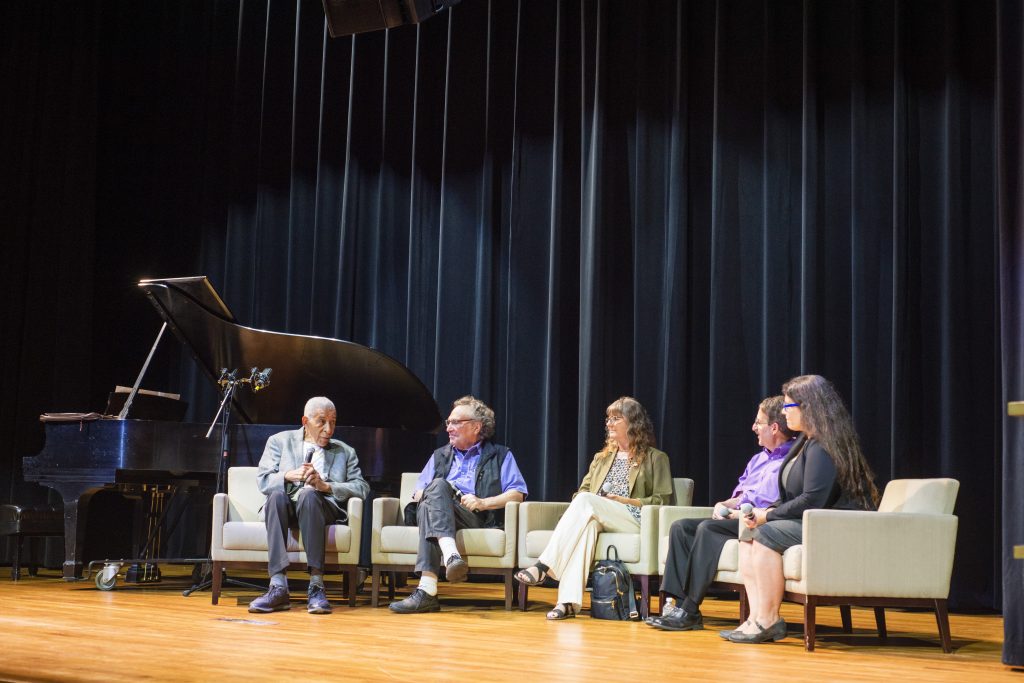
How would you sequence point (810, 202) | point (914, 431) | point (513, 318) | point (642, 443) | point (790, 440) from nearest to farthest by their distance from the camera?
point (790, 440)
point (642, 443)
point (914, 431)
point (810, 202)
point (513, 318)

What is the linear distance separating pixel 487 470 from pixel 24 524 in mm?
3311

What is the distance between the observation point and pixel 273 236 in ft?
27.8

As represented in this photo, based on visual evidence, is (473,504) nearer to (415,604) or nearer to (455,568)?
(455,568)

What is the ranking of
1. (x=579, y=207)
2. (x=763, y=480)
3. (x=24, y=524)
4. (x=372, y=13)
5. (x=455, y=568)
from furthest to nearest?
(x=579, y=207) < (x=24, y=524) < (x=372, y=13) < (x=455, y=568) < (x=763, y=480)

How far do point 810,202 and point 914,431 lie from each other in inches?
56.2

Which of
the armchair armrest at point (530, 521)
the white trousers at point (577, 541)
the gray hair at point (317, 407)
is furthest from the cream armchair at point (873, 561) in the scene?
the gray hair at point (317, 407)

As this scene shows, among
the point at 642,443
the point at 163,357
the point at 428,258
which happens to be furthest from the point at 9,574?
the point at 642,443

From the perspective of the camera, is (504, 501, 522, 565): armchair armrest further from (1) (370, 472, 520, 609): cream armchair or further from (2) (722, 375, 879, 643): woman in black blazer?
(2) (722, 375, 879, 643): woman in black blazer

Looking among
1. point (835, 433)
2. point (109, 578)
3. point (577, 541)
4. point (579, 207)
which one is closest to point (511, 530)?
point (577, 541)

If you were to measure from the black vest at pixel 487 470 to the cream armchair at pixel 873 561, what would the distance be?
168cm

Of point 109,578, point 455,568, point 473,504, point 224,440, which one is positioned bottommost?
point 109,578

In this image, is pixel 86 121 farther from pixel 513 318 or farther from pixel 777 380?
pixel 777 380

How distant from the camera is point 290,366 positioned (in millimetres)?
6324

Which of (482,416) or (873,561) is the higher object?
(482,416)
